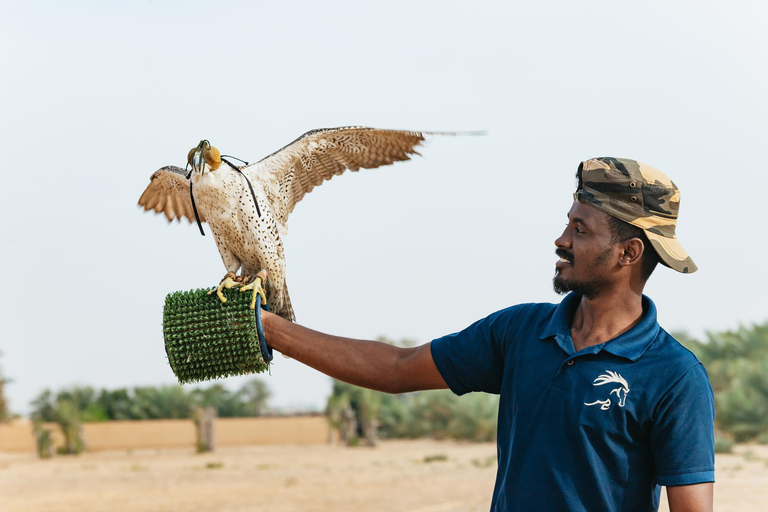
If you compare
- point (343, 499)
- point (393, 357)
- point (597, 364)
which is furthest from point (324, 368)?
point (343, 499)

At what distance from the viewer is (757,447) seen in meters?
15.7

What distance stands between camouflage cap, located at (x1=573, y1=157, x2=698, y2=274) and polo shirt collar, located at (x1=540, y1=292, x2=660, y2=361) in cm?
15

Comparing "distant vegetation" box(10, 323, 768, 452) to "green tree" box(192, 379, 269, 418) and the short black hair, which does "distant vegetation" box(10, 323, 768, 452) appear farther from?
the short black hair

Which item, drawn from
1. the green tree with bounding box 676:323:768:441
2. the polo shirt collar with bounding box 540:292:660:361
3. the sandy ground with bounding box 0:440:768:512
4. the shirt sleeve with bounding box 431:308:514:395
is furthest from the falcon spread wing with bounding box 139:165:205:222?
the green tree with bounding box 676:323:768:441

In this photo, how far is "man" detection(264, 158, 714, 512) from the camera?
1.86 m

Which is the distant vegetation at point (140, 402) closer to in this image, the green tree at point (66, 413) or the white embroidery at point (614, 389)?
the green tree at point (66, 413)

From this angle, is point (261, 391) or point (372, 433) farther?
point (261, 391)

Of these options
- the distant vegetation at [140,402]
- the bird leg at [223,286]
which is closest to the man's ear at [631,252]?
the bird leg at [223,286]

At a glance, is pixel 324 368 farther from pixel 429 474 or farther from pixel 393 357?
pixel 429 474

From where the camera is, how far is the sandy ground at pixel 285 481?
38.0 ft

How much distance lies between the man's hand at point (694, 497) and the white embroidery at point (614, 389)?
23 centimetres

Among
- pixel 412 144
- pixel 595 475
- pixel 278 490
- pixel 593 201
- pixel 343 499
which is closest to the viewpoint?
pixel 595 475

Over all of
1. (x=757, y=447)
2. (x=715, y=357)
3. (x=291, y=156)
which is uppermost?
(x=291, y=156)

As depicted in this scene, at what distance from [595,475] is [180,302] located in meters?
1.32
